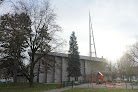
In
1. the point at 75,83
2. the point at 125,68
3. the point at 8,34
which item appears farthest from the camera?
the point at 125,68

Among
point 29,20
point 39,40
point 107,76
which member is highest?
point 29,20

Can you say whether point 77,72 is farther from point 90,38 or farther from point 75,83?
point 90,38

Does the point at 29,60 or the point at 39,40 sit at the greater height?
the point at 39,40

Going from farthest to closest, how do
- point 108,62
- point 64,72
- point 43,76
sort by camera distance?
point 108,62 < point 64,72 < point 43,76

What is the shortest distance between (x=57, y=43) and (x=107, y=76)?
37.2 m

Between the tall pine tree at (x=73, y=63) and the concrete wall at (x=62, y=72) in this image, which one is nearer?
the concrete wall at (x=62, y=72)

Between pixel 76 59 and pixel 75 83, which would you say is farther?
pixel 76 59

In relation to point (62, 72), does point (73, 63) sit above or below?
above

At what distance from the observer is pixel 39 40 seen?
22359 millimetres

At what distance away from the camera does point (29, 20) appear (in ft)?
72.1

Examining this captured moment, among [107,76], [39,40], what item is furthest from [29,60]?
[107,76]

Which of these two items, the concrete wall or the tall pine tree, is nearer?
the concrete wall

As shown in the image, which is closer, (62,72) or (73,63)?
(73,63)

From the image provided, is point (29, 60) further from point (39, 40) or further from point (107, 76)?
point (107, 76)
